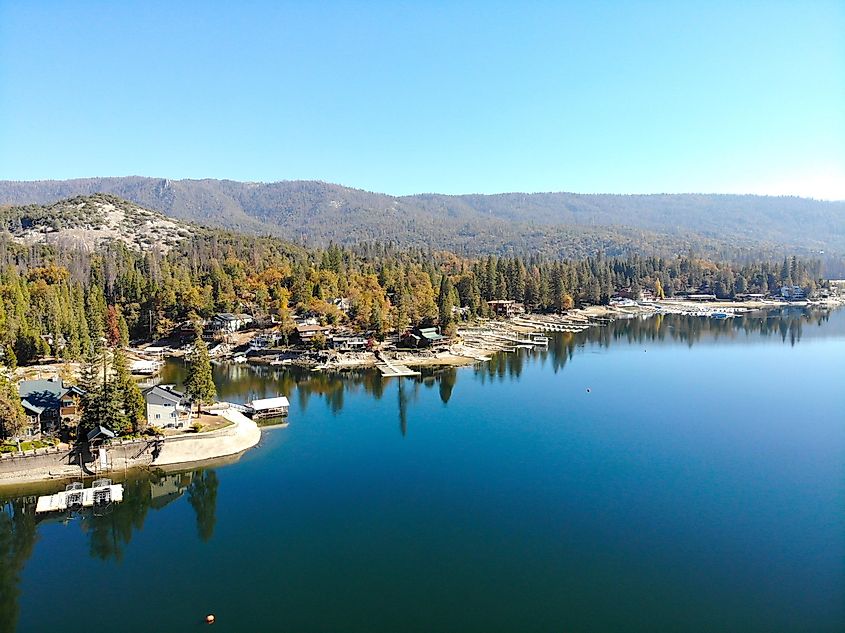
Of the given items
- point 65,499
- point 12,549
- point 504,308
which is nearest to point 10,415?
point 65,499

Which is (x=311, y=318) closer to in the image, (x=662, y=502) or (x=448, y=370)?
(x=448, y=370)

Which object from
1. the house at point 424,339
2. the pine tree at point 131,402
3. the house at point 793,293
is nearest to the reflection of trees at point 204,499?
the pine tree at point 131,402

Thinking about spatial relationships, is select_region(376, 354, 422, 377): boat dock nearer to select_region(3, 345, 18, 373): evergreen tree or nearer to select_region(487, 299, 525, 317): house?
select_region(3, 345, 18, 373): evergreen tree

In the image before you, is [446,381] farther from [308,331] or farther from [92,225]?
[92,225]

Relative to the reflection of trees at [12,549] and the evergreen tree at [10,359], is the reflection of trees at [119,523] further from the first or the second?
the evergreen tree at [10,359]

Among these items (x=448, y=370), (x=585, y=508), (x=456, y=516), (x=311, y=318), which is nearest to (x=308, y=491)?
(x=456, y=516)

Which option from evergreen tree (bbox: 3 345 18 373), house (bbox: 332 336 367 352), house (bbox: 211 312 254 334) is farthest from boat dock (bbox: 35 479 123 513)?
house (bbox: 211 312 254 334)
